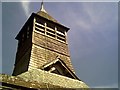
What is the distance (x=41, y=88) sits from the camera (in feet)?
17.3

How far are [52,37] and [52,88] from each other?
9178 millimetres

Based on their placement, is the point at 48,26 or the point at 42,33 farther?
the point at 48,26

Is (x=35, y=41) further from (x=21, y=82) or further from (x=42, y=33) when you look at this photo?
(x=21, y=82)

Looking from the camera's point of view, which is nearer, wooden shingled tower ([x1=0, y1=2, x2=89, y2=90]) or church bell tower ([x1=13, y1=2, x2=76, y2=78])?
wooden shingled tower ([x1=0, y1=2, x2=89, y2=90])

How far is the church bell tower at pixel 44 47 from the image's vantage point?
1199 centimetres

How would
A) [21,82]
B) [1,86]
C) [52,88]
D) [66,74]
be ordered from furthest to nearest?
[66,74], [52,88], [21,82], [1,86]

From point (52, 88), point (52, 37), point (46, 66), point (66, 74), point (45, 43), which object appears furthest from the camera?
point (52, 37)

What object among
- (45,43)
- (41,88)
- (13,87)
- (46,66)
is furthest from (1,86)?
(45,43)

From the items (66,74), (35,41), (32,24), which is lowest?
(66,74)

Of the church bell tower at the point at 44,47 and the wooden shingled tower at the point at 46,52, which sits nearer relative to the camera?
the wooden shingled tower at the point at 46,52

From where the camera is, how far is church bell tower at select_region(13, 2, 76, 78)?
12.0 meters

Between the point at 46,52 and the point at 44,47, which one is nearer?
the point at 46,52

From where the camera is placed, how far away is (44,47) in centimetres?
1311

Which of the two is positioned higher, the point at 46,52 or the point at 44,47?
the point at 44,47
